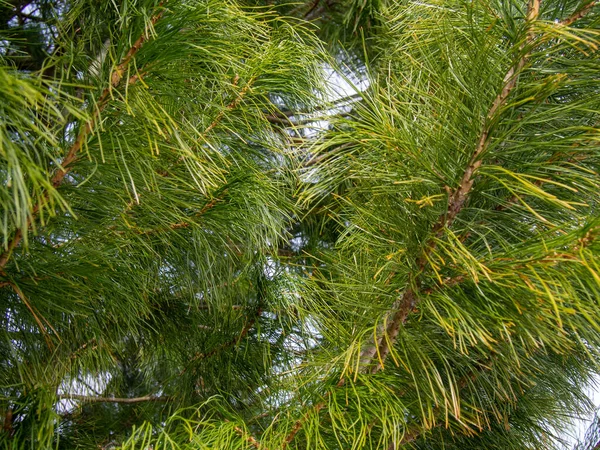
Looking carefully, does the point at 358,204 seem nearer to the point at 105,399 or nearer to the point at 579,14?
the point at 579,14

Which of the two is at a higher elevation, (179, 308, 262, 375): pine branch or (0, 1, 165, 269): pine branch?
(0, 1, 165, 269): pine branch

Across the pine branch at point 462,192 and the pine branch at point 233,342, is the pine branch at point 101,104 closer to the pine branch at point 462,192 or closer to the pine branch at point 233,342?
the pine branch at point 462,192

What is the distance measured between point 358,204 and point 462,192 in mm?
174

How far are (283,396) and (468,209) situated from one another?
1.36 feet

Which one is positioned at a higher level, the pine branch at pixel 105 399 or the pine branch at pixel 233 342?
the pine branch at pixel 233 342

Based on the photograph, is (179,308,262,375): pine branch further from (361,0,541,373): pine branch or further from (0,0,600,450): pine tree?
(361,0,541,373): pine branch

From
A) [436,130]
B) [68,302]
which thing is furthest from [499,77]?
[68,302]

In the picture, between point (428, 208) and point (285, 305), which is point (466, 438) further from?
point (428, 208)

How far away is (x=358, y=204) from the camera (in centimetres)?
68

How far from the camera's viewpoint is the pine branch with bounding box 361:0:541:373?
0.49m

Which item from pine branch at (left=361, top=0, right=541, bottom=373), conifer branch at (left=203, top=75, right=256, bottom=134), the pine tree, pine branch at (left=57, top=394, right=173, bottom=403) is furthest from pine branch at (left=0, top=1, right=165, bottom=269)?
pine branch at (left=57, top=394, right=173, bottom=403)

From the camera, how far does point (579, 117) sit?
0.59 metres

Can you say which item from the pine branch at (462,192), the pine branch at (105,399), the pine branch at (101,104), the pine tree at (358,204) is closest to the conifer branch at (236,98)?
the pine tree at (358,204)

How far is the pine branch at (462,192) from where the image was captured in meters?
0.49
